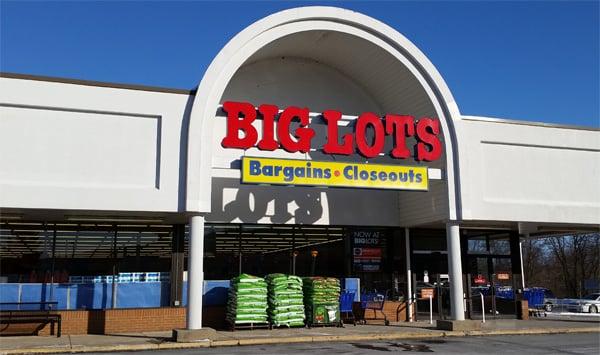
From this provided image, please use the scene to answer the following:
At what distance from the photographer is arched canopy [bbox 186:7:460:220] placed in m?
16.0

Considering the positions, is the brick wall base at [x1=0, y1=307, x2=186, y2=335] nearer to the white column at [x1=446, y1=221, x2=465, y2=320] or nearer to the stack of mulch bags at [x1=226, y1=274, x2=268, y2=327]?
the stack of mulch bags at [x1=226, y1=274, x2=268, y2=327]

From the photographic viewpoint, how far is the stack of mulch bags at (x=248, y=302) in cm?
1688

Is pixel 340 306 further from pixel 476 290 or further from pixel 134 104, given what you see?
pixel 134 104

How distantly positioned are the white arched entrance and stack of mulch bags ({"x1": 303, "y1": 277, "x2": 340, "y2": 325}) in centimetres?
358

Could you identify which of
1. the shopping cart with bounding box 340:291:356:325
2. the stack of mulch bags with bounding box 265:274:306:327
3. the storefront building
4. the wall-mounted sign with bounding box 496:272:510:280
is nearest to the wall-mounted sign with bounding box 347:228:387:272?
the storefront building

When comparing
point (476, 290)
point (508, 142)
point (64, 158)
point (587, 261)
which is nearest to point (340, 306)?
point (476, 290)

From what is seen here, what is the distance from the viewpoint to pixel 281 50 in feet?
66.0

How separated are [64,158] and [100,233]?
362cm

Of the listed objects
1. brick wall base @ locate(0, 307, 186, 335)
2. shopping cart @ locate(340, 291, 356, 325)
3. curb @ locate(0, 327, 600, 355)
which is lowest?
curb @ locate(0, 327, 600, 355)

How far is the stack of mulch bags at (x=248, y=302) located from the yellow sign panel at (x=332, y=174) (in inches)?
120

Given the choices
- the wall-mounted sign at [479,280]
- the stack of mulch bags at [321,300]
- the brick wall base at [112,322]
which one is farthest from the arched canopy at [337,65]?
the wall-mounted sign at [479,280]

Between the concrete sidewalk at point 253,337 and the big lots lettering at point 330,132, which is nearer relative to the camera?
the concrete sidewalk at point 253,337

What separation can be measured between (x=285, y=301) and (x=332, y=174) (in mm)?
3967

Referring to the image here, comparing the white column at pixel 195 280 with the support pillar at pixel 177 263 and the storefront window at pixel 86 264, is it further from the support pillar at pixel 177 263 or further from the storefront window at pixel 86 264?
the storefront window at pixel 86 264
